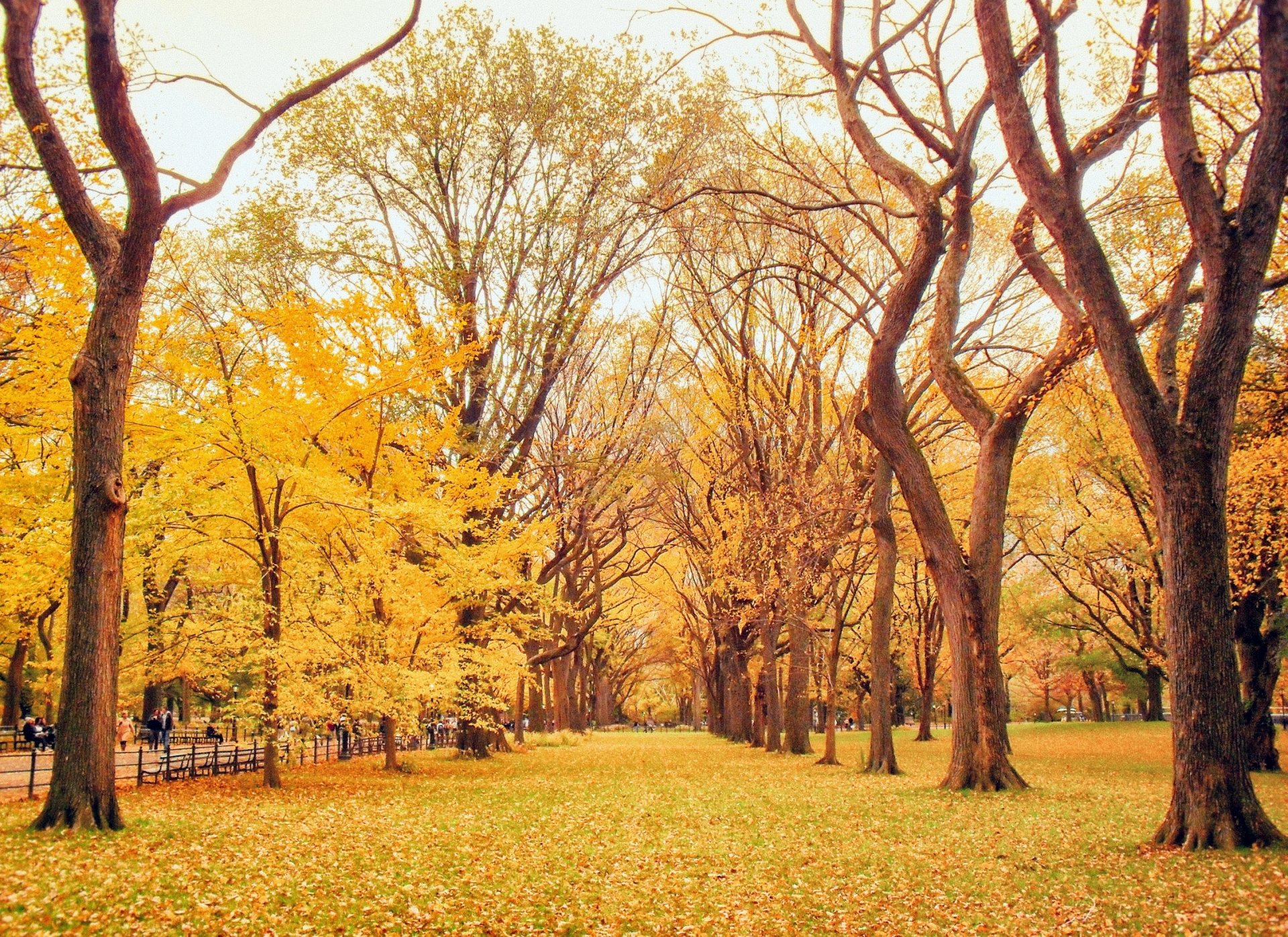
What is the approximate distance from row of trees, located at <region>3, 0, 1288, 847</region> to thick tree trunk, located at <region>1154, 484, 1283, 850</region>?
0.11 ft

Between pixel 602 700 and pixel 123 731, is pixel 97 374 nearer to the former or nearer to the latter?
pixel 123 731

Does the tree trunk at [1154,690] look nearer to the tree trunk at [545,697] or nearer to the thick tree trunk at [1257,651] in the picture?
the thick tree trunk at [1257,651]

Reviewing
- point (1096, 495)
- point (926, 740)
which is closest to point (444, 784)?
point (1096, 495)

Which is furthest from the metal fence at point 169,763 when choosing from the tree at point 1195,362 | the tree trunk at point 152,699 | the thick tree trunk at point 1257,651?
the thick tree trunk at point 1257,651

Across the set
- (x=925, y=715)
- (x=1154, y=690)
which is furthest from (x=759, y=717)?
(x=1154, y=690)

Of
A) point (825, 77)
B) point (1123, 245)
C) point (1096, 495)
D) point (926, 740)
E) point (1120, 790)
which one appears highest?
point (825, 77)

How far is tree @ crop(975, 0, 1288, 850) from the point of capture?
25.0ft

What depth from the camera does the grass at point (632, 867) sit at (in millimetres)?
6051

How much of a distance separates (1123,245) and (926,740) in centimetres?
2604

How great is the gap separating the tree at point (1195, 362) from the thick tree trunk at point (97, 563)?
9360 mm

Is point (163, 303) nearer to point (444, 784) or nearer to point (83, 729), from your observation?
point (444, 784)

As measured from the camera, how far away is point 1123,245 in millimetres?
15141

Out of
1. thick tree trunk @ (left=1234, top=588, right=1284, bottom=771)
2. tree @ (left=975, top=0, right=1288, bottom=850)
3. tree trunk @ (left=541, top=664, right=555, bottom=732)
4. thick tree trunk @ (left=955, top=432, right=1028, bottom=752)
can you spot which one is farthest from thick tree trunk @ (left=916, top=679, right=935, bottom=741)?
tree @ (left=975, top=0, right=1288, bottom=850)

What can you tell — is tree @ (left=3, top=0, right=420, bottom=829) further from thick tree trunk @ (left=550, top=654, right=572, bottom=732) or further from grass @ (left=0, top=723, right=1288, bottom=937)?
thick tree trunk @ (left=550, top=654, right=572, bottom=732)
